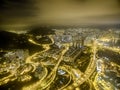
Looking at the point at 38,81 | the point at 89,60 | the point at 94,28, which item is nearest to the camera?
the point at 38,81

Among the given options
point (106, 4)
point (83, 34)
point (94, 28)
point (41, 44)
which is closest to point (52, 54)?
point (41, 44)

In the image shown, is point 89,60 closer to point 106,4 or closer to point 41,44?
point 41,44

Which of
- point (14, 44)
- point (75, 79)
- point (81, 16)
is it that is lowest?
point (75, 79)

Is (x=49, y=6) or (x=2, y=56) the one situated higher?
(x=49, y=6)

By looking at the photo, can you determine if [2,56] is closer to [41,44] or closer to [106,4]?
[41,44]

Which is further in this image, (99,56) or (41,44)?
(41,44)

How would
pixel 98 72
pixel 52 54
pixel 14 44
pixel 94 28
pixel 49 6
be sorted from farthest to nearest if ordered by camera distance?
pixel 49 6, pixel 94 28, pixel 14 44, pixel 52 54, pixel 98 72

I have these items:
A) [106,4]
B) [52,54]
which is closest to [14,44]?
[52,54]
